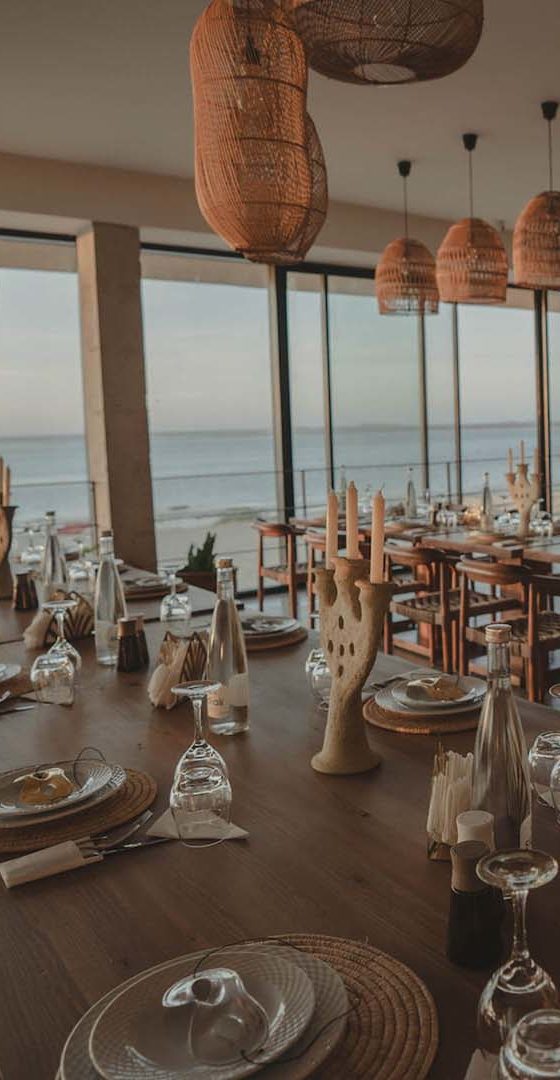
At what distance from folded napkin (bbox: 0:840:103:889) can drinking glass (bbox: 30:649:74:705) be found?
2.59ft

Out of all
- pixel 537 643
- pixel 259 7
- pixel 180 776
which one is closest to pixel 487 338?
pixel 537 643

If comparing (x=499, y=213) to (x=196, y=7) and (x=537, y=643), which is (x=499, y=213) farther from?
(x=537, y=643)

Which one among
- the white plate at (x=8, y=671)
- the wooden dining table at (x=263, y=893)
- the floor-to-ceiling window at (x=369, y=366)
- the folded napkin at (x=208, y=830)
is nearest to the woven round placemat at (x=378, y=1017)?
the wooden dining table at (x=263, y=893)

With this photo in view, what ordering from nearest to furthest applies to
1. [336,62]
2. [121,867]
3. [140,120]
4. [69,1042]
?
[69,1042]
[121,867]
[336,62]
[140,120]

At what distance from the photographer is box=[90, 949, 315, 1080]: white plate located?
2.63 feet

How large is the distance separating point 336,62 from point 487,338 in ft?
25.6

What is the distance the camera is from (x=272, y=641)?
8.30ft

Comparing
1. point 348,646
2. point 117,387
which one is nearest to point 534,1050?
point 348,646

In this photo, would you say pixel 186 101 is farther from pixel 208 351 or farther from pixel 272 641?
pixel 208 351

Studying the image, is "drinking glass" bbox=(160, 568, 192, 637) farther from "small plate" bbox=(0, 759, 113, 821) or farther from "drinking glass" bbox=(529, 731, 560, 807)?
"drinking glass" bbox=(529, 731, 560, 807)

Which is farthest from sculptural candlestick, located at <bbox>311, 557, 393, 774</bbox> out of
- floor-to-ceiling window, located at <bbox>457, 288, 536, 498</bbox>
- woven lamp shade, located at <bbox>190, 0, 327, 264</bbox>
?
floor-to-ceiling window, located at <bbox>457, 288, 536, 498</bbox>

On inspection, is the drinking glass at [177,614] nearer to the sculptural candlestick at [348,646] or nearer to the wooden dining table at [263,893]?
the wooden dining table at [263,893]

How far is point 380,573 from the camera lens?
57.4 inches

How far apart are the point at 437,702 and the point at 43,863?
87 cm
